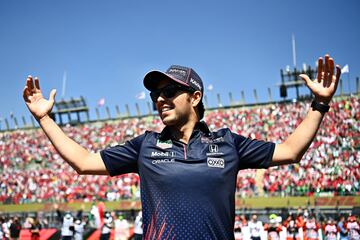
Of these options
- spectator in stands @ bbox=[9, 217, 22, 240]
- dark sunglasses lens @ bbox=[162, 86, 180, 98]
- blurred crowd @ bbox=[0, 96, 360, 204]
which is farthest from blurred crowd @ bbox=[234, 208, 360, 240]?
dark sunglasses lens @ bbox=[162, 86, 180, 98]

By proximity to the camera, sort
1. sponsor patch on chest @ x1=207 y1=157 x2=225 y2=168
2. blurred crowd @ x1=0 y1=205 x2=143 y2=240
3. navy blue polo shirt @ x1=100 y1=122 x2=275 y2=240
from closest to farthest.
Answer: navy blue polo shirt @ x1=100 y1=122 x2=275 y2=240
sponsor patch on chest @ x1=207 y1=157 x2=225 y2=168
blurred crowd @ x1=0 y1=205 x2=143 y2=240

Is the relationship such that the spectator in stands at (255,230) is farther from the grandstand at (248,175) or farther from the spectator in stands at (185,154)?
the spectator in stands at (185,154)

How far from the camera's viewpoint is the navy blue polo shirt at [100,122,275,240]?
2455mm

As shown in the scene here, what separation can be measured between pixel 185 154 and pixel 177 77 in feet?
1.70

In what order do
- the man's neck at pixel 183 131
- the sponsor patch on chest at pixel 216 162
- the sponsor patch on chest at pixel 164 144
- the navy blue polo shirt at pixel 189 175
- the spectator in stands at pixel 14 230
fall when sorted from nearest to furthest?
1. the navy blue polo shirt at pixel 189 175
2. the sponsor patch on chest at pixel 216 162
3. the sponsor patch on chest at pixel 164 144
4. the man's neck at pixel 183 131
5. the spectator in stands at pixel 14 230

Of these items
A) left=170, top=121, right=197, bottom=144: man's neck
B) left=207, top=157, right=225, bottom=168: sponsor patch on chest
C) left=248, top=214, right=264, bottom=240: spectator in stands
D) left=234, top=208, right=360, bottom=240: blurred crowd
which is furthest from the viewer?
left=248, top=214, right=264, bottom=240: spectator in stands

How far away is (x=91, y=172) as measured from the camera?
9.29ft

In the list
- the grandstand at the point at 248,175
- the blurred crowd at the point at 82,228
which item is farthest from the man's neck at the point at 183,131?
the grandstand at the point at 248,175

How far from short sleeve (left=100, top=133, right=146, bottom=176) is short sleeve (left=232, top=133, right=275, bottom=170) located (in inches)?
26.7

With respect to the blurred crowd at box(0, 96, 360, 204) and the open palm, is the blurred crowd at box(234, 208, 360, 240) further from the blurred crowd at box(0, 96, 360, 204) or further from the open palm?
the open palm

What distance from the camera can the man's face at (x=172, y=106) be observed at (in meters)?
2.82

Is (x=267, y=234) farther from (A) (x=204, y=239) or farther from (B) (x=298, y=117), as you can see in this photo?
(B) (x=298, y=117)

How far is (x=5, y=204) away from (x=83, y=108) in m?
27.4

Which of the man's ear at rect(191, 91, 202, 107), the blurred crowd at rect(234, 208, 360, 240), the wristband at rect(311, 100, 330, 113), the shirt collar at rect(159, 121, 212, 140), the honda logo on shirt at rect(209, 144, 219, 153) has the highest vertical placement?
the man's ear at rect(191, 91, 202, 107)
